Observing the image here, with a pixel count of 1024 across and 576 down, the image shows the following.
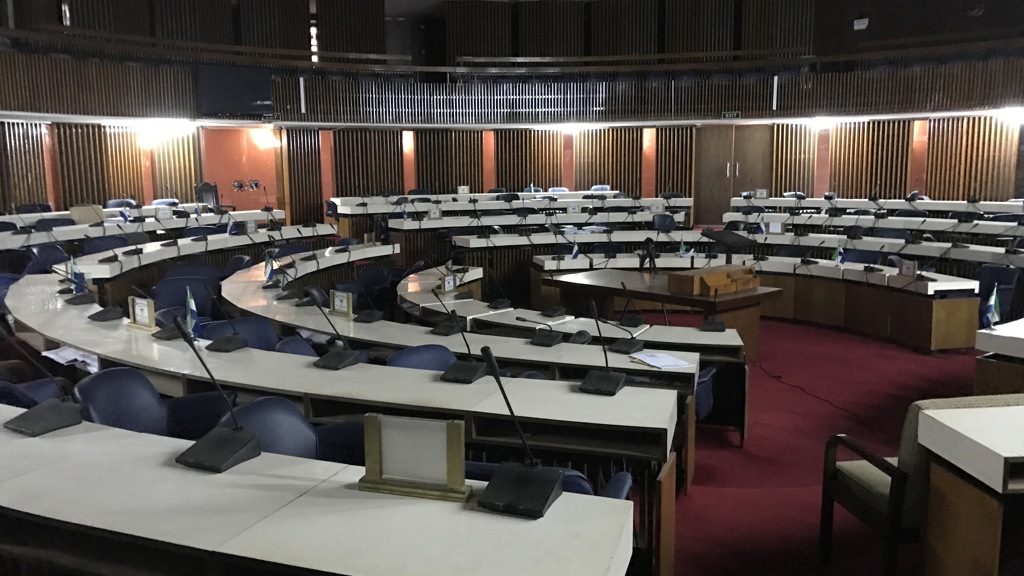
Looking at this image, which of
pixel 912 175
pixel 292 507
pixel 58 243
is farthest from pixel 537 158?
pixel 292 507

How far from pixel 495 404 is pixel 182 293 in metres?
4.34

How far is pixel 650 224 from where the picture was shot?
12047 millimetres

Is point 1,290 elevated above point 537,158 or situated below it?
below

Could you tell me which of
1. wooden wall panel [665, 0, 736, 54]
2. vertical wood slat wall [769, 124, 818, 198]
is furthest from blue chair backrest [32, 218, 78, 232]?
vertical wood slat wall [769, 124, 818, 198]

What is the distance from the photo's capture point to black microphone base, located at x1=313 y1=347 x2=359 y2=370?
391 cm

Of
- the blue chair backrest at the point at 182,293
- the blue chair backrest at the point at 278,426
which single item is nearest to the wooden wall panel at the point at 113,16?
the blue chair backrest at the point at 182,293

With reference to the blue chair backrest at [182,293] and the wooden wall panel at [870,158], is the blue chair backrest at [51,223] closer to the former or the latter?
the blue chair backrest at [182,293]

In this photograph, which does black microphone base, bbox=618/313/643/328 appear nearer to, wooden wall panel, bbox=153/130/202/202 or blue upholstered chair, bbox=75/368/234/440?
blue upholstered chair, bbox=75/368/234/440

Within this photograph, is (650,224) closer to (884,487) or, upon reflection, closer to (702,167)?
(702,167)

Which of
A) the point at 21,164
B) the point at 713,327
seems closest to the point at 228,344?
the point at 713,327

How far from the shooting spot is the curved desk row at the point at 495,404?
309 cm

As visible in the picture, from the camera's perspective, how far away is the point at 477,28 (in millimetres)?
15828

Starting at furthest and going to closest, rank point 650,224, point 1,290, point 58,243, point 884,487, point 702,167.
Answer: point 702,167
point 650,224
point 58,243
point 1,290
point 884,487

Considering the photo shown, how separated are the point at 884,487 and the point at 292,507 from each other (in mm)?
2376
